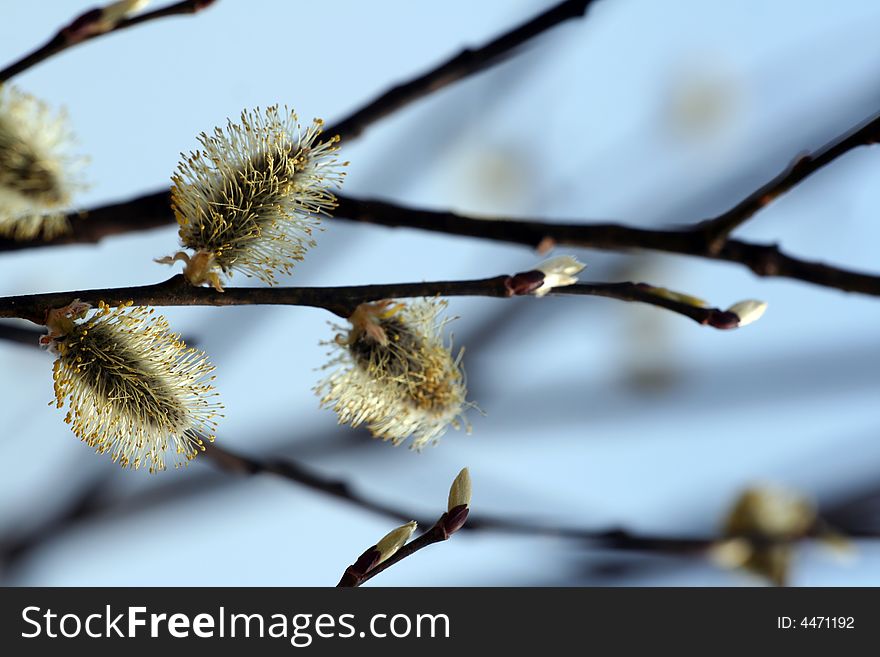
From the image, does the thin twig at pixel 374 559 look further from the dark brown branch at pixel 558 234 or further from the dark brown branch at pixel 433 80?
the dark brown branch at pixel 433 80

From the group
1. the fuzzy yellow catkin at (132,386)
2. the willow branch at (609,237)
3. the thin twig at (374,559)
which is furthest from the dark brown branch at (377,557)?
the willow branch at (609,237)

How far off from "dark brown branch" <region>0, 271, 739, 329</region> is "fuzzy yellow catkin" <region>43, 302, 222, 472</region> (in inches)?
2.3

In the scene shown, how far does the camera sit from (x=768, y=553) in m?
1.84

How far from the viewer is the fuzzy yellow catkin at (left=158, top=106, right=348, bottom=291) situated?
3.09 ft

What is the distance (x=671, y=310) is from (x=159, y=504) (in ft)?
5.15

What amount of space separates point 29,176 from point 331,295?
2.38 feet

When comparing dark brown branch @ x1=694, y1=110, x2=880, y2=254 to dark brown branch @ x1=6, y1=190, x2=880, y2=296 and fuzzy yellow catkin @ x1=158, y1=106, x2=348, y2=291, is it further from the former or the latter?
fuzzy yellow catkin @ x1=158, y1=106, x2=348, y2=291

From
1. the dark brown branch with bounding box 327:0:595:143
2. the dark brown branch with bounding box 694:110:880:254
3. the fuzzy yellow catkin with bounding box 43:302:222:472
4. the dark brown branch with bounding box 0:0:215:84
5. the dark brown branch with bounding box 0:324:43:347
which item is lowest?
the fuzzy yellow catkin with bounding box 43:302:222:472

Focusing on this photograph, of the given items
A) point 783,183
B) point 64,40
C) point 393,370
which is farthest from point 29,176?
point 783,183

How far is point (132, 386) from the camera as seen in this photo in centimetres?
96

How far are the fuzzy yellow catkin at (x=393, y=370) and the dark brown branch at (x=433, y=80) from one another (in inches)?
15.0

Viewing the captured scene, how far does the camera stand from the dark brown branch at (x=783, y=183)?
99cm

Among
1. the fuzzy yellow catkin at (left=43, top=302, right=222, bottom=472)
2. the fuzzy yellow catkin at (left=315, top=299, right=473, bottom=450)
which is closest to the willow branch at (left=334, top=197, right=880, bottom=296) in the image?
the fuzzy yellow catkin at (left=315, top=299, right=473, bottom=450)
